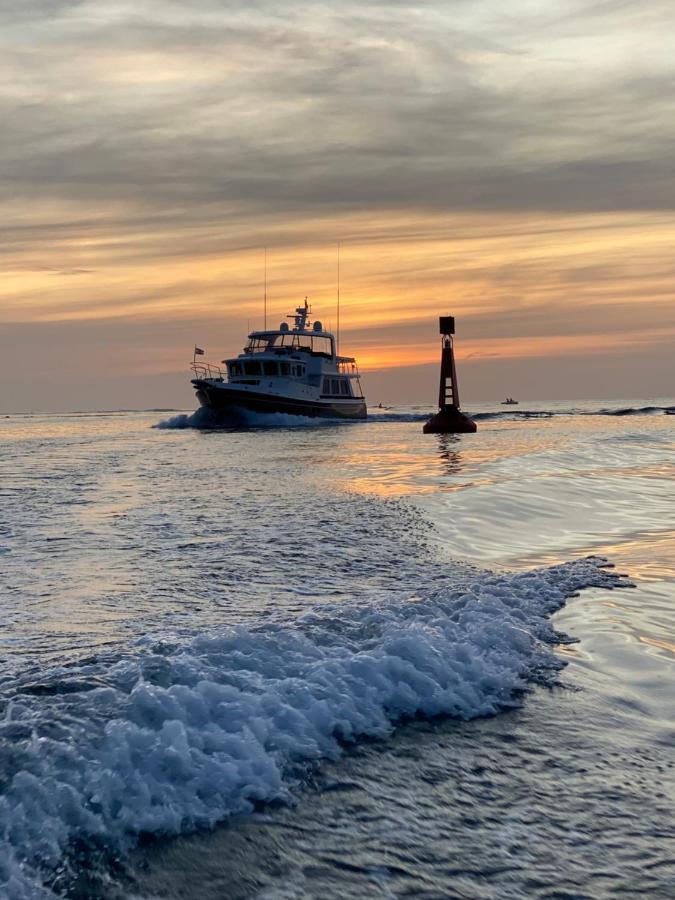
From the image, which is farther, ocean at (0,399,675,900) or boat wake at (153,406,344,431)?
boat wake at (153,406,344,431)

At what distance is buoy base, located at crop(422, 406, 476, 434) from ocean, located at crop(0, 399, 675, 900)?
35063 mm

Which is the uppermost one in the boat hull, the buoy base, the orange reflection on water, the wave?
the boat hull

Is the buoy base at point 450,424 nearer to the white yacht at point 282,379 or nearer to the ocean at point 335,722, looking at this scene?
the white yacht at point 282,379

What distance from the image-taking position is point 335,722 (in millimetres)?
4078

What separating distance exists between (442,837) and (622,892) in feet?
2.16

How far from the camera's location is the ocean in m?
2.85

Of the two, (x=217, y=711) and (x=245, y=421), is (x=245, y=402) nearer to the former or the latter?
(x=245, y=421)

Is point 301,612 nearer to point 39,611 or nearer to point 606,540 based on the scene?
point 39,611

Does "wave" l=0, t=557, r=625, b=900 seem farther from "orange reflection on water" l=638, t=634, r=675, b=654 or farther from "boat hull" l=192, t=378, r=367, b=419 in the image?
"boat hull" l=192, t=378, r=367, b=419

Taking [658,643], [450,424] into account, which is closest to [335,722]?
[658,643]

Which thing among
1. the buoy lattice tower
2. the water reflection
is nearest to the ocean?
the water reflection

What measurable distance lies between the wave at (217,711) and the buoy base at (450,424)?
39.0 meters

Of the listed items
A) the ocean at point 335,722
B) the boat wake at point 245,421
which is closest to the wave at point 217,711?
the ocean at point 335,722

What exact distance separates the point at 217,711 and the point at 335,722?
60cm
